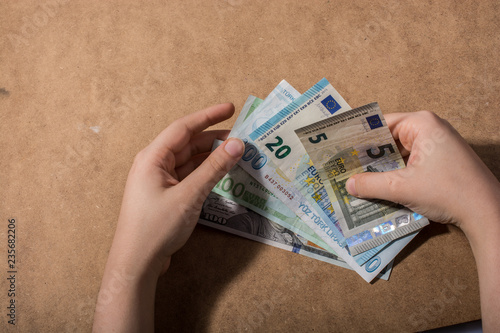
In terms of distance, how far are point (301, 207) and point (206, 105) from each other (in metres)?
0.49

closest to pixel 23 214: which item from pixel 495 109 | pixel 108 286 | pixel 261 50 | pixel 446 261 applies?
pixel 108 286

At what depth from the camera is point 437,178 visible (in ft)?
2.78

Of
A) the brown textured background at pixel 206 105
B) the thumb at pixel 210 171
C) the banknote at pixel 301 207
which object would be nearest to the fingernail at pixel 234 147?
the thumb at pixel 210 171

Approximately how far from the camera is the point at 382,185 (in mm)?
861

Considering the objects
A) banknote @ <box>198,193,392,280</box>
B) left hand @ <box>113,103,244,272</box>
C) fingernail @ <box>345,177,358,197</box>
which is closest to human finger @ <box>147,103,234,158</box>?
left hand @ <box>113,103,244,272</box>

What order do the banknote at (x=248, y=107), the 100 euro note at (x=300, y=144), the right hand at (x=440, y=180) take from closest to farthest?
1. the right hand at (x=440, y=180)
2. the 100 euro note at (x=300, y=144)
3. the banknote at (x=248, y=107)

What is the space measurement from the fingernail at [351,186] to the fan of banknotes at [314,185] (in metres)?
0.03

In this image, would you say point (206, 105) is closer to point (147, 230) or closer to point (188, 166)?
point (188, 166)

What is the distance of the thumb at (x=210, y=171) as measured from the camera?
85 centimetres

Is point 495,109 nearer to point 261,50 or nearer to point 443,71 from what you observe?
point 443,71

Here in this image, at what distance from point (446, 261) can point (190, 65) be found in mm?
1079

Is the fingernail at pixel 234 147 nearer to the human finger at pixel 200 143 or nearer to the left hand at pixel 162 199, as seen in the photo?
the left hand at pixel 162 199

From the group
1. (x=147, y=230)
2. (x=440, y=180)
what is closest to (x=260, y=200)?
(x=147, y=230)

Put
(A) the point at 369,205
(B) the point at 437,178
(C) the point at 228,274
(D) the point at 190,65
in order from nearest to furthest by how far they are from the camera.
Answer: (B) the point at 437,178, (A) the point at 369,205, (C) the point at 228,274, (D) the point at 190,65
